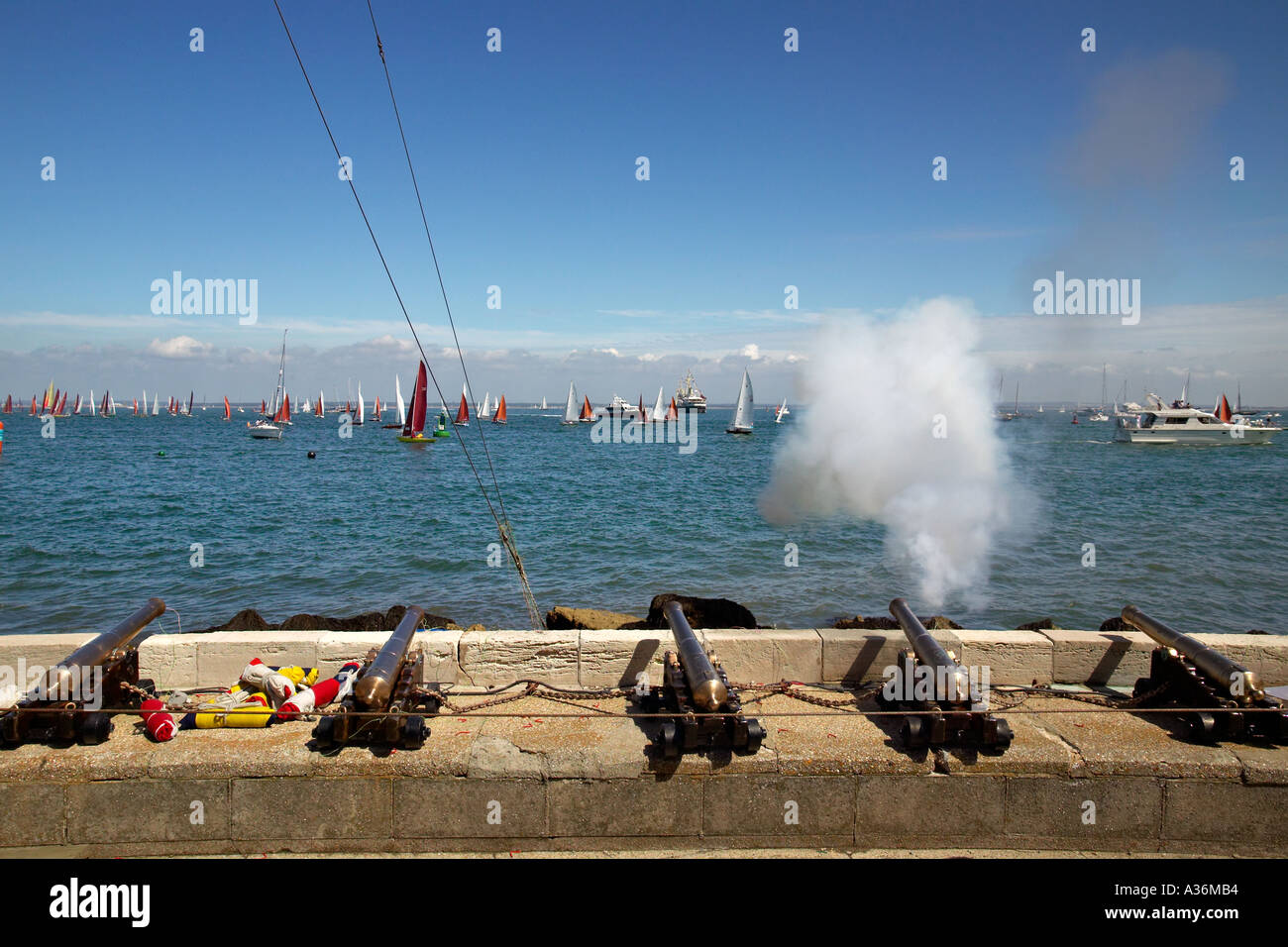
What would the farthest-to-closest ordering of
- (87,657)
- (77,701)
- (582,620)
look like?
1. (582,620)
2. (87,657)
3. (77,701)

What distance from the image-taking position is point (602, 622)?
13344mm

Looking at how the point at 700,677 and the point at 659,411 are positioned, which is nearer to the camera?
the point at 700,677

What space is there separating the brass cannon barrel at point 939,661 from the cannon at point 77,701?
5689 mm

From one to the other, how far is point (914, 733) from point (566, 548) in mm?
20676

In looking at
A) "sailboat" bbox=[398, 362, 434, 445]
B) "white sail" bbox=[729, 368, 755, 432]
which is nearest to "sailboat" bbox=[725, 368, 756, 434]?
"white sail" bbox=[729, 368, 755, 432]

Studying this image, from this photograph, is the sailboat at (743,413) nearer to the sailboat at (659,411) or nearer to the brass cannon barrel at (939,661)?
the sailboat at (659,411)

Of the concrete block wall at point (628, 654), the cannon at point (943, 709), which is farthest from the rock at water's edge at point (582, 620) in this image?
the cannon at point (943, 709)

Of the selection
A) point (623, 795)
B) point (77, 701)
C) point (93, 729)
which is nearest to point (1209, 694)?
point (623, 795)

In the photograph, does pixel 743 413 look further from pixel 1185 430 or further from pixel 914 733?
pixel 914 733

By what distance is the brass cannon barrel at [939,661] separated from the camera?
539 cm

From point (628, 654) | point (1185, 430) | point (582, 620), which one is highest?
point (1185, 430)

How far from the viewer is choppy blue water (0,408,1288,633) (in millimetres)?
18000

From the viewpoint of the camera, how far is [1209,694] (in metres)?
5.66

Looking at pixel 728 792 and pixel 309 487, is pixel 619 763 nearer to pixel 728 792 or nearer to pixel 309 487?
pixel 728 792
